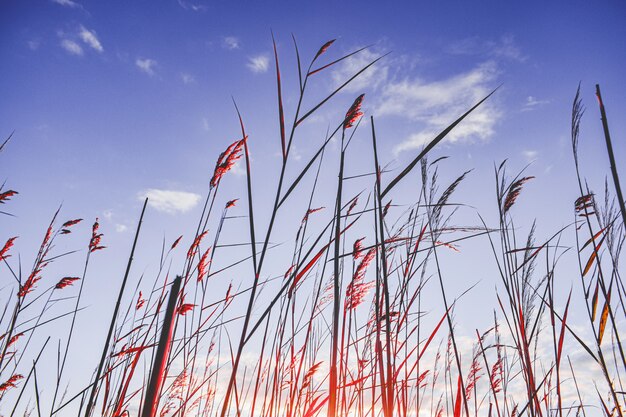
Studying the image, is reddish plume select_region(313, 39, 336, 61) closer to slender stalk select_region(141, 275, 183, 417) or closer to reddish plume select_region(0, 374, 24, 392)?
slender stalk select_region(141, 275, 183, 417)

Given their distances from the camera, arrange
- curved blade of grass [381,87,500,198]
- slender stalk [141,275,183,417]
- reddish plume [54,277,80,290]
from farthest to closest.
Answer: reddish plume [54,277,80,290]
curved blade of grass [381,87,500,198]
slender stalk [141,275,183,417]

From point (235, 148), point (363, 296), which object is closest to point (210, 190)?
point (235, 148)

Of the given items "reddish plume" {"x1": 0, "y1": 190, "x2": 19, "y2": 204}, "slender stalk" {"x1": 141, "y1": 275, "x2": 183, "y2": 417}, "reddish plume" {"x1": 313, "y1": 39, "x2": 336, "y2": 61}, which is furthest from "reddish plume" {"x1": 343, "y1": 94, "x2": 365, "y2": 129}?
"reddish plume" {"x1": 0, "y1": 190, "x2": 19, "y2": 204}

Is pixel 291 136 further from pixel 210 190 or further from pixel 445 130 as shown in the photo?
pixel 210 190

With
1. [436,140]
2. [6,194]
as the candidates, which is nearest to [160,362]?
[436,140]

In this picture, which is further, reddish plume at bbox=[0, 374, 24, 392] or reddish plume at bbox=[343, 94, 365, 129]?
reddish plume at bbox=[0, 374, 24, 392]

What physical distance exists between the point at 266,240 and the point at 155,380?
35 centimetres

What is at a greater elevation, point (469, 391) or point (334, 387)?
point (469, 391)

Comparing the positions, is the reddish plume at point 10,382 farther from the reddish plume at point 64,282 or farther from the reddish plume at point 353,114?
the reddish plume at point 353,114

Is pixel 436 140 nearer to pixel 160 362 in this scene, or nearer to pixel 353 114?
pixel 353 114

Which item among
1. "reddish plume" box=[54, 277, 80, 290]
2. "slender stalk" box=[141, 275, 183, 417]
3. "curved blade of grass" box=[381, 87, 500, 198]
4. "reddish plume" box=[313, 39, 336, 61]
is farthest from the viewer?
"reddish plume" box=[54, 277, 80, 290]

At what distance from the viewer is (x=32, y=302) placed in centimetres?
207

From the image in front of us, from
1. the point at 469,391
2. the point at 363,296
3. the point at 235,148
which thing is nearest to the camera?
the point at 235,148

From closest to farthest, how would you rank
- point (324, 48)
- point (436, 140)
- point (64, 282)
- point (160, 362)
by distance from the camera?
point (160, 362) → point (436, 140) → point (324, 48) → point (64, 282)
